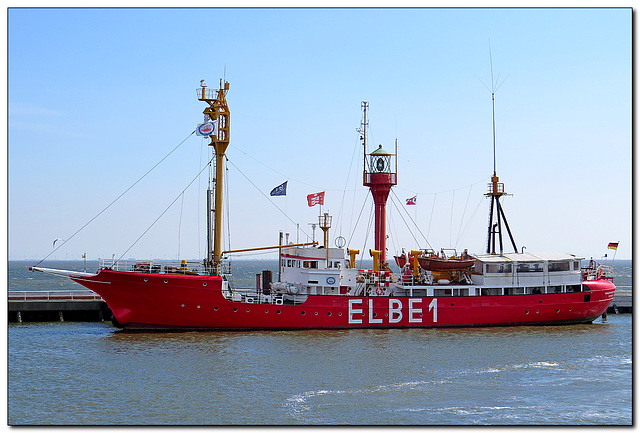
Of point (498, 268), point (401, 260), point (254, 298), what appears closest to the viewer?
point (254, 298)

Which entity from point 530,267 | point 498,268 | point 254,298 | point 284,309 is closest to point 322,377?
point 284,309

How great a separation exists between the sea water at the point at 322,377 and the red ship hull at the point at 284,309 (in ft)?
2.56

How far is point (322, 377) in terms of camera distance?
24.7 m

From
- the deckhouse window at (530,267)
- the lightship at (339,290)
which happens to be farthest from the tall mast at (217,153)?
the deckhouse window at (530,267)

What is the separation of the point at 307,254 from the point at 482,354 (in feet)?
35.4

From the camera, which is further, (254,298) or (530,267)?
(530,267)

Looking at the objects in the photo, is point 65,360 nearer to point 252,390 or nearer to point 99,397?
point 99,397

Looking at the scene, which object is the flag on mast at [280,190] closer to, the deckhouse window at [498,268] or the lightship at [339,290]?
the lightship at [339,290]

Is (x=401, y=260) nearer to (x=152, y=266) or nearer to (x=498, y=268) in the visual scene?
(x=498, y=268)

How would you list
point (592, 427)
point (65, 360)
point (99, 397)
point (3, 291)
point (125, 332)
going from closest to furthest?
point (3, 291)
point (592, 427)
point (99, 397)
point (65, 360)
point (125, 332)

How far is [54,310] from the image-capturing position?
1606 inches

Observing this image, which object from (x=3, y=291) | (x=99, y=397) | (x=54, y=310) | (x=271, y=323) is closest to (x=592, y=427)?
(x=99, y=397)

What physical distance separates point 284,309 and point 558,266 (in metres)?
14.9

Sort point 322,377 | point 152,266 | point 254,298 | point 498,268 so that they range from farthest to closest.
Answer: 1. point 498,268
2. point 254,298
3. point 152,266
4. point 322,377
